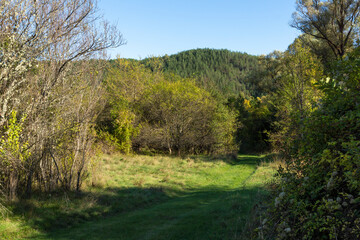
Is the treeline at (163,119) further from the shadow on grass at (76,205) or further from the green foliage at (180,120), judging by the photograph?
the shadow on grass at (76,205)

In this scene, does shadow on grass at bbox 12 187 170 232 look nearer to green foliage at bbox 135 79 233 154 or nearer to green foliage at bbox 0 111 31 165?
green foliage at bbox 0 111 31 165

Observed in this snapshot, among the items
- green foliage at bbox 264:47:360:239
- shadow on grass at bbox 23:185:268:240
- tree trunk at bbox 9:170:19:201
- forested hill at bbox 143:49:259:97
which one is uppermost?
forested hill at bbox 143:49:259:97

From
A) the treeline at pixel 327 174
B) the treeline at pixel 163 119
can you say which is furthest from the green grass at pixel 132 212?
the treeline at pixel 163 119

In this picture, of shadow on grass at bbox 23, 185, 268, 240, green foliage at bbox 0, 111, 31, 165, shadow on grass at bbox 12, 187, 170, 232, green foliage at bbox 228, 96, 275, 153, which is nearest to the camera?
shadow on grass at bbox 23, 185, 268, 240

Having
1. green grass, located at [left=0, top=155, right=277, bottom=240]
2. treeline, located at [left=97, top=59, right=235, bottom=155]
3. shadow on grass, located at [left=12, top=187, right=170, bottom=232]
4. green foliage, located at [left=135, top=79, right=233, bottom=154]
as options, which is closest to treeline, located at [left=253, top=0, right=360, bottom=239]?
green grass, located at [left=0, top=155, right=277, bottom=240]

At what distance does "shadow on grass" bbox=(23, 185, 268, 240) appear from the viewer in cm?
647

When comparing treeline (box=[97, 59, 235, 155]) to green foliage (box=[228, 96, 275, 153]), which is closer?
treeline (box=[97, 59, 235, 155])

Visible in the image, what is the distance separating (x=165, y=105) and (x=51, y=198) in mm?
15669

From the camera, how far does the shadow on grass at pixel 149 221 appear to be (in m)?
6.47

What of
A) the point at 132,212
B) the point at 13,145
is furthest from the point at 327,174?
the point at 13,145

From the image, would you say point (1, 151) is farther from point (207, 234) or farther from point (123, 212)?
point (207, 234)

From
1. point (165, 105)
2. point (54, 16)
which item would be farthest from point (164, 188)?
point (165, 105)

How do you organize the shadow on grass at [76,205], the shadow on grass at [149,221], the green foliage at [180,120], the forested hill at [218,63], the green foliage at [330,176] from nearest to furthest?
the green foliage at [330,176] < the shadow on grass at [149,221] < the shadow on grass at [76,205] < the green foliage at [180,120] < the forested hill at [218,63]

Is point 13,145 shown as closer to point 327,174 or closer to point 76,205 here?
point 76,205
